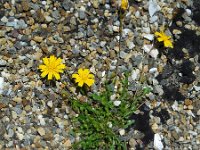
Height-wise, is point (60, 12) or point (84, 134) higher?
point (60, 12)

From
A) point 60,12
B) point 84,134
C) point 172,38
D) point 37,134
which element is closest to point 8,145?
point 37,134

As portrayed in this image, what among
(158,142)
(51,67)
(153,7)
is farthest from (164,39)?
(51,67)

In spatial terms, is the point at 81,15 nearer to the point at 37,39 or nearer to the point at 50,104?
the point at 37,39

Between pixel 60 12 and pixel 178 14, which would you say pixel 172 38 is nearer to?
pixel 178 14

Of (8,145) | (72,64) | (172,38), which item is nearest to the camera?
(8,145)

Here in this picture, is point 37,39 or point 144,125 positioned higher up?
point 37,39

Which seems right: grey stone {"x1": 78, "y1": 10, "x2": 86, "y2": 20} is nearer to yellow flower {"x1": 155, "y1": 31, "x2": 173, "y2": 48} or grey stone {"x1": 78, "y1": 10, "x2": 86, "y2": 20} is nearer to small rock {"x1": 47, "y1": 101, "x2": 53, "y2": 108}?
yellow flower {"x1": 155, "y1": 31, "x2": 173, "y2": 48}

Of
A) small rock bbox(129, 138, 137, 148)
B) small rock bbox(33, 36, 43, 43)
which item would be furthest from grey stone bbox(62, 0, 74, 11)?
small rock bbox(129, 138, 137, 148)
